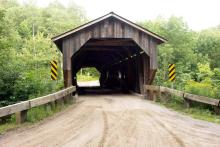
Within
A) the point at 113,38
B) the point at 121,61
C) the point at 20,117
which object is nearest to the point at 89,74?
the point at 121,61

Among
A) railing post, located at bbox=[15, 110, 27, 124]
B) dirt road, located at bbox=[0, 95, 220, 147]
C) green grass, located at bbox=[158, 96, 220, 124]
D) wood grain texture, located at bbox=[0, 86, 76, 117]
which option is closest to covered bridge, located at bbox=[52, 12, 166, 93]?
green grass, located at bbox=[158, 96, 220, 124]

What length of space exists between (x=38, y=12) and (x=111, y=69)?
65756 millimetres

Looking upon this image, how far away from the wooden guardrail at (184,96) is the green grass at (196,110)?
0.80 feet

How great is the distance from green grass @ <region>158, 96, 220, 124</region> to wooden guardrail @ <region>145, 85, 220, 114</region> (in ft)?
0.80

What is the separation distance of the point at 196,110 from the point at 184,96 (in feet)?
2.90

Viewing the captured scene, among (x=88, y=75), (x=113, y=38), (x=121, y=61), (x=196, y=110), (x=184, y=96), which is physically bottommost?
(x=196, y=110)

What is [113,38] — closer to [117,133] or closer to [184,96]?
[184,96]

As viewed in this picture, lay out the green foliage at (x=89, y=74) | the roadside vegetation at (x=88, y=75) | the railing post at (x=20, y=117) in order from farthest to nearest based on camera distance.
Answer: the green foliage at (x=89, y=74) → the roadside vegetation at (x=88, y=75) → the railing post at (x=20, y=117)

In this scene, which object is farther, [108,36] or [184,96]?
[108,36]

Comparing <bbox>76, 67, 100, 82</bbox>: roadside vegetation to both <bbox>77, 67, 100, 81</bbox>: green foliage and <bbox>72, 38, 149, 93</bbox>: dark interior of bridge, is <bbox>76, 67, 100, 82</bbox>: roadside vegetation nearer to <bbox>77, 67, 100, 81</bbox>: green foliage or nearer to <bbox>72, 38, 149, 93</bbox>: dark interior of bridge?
<bbox>77, 67, 100, 81</bbox>: green foliage

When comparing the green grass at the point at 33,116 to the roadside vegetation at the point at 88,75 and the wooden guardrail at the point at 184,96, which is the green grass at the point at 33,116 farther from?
the roadside vegetation at the point at 88,75

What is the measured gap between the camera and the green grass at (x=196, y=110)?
1015 cm

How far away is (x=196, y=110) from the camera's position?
1142 centimetres

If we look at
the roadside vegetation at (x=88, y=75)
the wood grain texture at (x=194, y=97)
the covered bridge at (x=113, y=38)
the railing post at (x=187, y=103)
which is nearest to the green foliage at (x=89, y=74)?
the roadside vegetation at (x=88, y=75)
